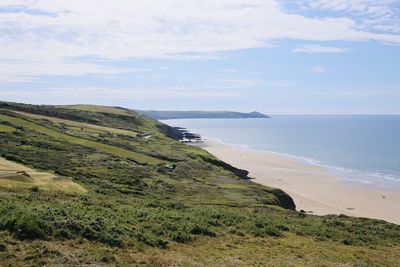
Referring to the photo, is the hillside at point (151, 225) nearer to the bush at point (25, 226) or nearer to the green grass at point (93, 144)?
the bush at point (25, 226)

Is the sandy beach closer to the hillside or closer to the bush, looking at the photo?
the hillside

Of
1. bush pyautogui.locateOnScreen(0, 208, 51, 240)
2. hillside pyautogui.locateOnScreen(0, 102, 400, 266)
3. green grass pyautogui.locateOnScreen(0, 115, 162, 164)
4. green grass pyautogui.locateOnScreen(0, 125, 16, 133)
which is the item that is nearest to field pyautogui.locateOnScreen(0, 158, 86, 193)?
hillside pyautogui.locateOnScreen(0, 102, 400, 266)

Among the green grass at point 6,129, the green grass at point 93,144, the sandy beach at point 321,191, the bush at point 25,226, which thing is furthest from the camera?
the green grass at point 6,129

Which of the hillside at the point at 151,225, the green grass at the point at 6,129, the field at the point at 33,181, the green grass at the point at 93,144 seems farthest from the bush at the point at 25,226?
the green grass at the point at 6,129

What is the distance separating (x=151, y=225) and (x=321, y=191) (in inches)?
2281

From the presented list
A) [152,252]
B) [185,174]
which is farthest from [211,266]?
[185,174]

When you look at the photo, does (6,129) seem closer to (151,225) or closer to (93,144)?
(93,144)

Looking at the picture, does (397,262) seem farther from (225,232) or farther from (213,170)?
(213,170)

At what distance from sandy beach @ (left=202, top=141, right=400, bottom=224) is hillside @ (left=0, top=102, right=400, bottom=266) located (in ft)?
33.7

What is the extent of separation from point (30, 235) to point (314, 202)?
5556cm

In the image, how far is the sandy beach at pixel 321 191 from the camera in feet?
A: 211

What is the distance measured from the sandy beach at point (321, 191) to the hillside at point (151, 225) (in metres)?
10.3

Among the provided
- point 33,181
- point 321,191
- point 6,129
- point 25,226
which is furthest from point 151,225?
point 6,129

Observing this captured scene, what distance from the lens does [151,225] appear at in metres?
27.2
